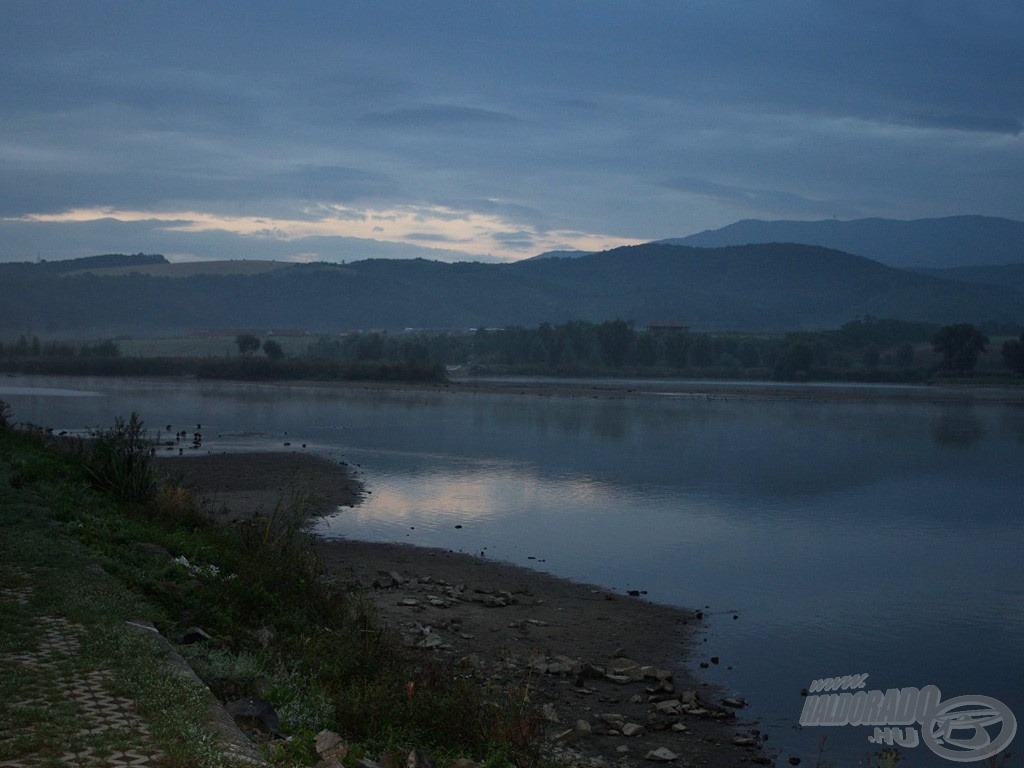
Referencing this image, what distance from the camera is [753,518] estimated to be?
72.6 ft

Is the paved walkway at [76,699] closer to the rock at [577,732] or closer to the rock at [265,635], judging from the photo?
the rock at [265,635]

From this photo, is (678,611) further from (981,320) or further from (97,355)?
(981,320)

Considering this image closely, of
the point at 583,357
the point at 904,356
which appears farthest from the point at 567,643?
the point at 904,356

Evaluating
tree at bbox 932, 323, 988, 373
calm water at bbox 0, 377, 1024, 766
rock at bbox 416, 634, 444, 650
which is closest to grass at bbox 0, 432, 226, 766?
rock at bbox 416, 634, 444, 650

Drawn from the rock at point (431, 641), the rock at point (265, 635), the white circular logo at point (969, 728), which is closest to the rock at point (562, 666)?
the rock at point (431, 641)

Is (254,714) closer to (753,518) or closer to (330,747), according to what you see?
(330,747)

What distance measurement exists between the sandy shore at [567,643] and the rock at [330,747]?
2096 millimetres

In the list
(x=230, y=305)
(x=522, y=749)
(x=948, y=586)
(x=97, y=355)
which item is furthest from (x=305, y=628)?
(x=230, y=305)

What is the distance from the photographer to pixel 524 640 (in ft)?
39.4

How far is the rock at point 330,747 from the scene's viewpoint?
19.5 ft

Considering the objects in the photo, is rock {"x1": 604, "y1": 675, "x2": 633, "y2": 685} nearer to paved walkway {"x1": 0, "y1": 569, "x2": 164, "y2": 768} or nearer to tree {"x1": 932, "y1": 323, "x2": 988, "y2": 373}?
paved walkway {"x1": 0, "y1": 569, "x2": 164, "y2": 768}

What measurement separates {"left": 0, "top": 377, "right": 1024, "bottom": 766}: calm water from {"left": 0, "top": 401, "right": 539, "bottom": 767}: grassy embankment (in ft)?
11.4

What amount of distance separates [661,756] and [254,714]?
3736mm

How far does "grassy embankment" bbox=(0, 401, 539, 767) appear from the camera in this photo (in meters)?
5.88
